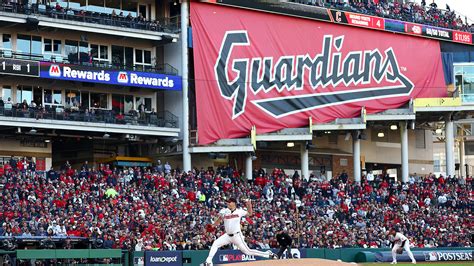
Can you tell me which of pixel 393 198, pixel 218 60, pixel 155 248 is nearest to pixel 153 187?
pixel 155 248

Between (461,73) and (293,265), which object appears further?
(461,73)

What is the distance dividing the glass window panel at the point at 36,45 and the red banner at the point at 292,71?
9.22 metres

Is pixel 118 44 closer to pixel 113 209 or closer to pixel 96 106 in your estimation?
pixel 96 106

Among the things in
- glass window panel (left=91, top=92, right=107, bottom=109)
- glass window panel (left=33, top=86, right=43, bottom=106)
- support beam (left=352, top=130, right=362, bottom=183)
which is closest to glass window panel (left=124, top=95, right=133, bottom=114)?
glass window panel (left=91, top=92, right=107, bottom=109)

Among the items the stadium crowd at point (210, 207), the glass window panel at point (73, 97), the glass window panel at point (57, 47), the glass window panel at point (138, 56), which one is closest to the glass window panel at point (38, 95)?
the glass window panel at point (73, 97)

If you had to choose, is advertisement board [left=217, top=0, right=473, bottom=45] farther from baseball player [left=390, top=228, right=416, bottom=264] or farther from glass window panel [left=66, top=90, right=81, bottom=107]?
baseball player [left=390, top=228, right=416, bottom=264]

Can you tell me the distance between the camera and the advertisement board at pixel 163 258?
40938mm

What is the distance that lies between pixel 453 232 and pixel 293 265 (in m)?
31.6

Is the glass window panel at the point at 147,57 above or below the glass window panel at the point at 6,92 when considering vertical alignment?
above

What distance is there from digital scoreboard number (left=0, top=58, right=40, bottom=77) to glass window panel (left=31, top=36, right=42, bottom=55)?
2.27 meters

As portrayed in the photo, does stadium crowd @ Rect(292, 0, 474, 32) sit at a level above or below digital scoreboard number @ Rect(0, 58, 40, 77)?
above

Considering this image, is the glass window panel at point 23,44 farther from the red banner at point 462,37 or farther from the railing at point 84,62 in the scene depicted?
the red banner at point 462,37

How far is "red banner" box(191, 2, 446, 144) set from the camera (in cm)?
5869

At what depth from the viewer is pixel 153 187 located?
50.4 metres
